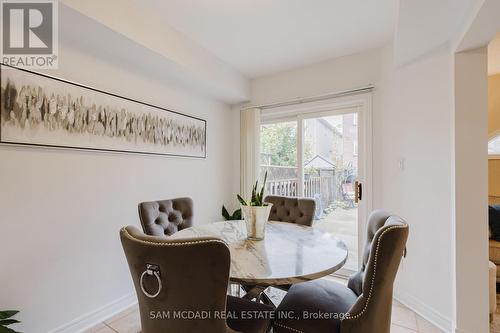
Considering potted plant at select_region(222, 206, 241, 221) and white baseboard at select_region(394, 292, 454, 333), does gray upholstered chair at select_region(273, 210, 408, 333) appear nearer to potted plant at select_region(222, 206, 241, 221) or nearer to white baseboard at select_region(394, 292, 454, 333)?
white baseboard at select_region(394, 292, 454, 333)

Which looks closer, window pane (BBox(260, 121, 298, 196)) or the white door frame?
the white door frame

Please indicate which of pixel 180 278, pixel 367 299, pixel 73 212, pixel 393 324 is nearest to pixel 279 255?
pixel 367 299

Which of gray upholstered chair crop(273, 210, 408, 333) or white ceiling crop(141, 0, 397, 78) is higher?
white ceiling crop(141, 0, 397, 78)

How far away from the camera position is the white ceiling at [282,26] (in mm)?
1903

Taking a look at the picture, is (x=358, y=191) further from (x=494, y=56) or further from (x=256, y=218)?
(x=494, y=56)

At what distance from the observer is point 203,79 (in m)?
2.66

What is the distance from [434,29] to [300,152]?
180 cm

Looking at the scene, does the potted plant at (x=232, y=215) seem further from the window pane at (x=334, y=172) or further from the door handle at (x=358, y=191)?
the door handle at (x=358, y=191)

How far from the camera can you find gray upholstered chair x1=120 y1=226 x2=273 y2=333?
31.9 inches

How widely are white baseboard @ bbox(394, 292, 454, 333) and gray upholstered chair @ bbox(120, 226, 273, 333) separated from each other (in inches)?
80.4

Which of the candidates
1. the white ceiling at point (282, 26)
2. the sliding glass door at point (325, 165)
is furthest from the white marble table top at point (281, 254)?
the white ceiling at point (282, 26)

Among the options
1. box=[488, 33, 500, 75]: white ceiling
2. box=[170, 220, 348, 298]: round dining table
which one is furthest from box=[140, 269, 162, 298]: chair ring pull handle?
box=[488, 33, 500, 75]: white ceiling

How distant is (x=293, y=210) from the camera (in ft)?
7.61

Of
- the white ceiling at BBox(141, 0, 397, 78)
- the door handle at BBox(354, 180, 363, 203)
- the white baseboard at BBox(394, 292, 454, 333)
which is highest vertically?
the white ceiling at BBox(141, 0, 397, 78)
